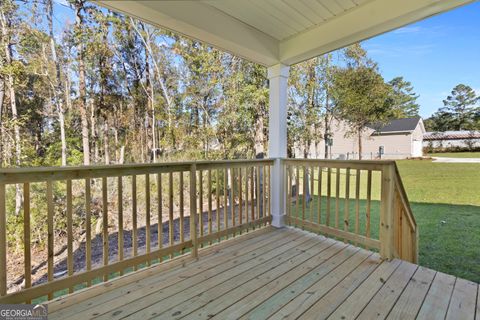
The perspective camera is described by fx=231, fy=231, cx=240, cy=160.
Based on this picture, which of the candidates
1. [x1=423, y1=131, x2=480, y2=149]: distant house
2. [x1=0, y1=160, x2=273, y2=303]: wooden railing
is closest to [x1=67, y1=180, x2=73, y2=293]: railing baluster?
[x1=0, y1=160, x2=273, y2=303]: wooden railing

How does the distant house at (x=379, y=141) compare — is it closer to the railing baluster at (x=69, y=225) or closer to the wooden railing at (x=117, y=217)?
the wooden railing at (x=117, y=217)

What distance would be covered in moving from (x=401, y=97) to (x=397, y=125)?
775 millimetres

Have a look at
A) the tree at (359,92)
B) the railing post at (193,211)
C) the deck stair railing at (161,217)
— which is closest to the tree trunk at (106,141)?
the deck stair railing at (161,217)

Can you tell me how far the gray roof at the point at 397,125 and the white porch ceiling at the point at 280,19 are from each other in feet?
11.4

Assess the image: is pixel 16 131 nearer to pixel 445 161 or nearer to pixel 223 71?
pixel 223 71

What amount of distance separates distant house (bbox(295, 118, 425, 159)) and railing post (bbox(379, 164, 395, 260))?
10.9 ft

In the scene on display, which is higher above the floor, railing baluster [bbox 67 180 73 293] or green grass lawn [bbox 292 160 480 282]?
railing baluster [bbox 67 180 73 293]

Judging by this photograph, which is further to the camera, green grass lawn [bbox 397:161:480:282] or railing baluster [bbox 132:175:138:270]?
green grass lawn [bbox 397:161:480:282]

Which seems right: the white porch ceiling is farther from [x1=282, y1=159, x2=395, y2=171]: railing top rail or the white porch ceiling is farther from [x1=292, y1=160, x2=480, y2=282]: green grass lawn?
[x1=292, y1=160, x2=480, y2=282]: green grass lawn

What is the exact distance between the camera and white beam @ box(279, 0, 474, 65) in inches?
83.6

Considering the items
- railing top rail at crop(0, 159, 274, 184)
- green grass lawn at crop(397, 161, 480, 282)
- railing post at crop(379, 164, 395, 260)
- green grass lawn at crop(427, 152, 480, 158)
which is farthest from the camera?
green grass lawn at crop(427, 152, 480, 158)

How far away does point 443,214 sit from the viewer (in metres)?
5.45

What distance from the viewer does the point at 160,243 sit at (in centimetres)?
226

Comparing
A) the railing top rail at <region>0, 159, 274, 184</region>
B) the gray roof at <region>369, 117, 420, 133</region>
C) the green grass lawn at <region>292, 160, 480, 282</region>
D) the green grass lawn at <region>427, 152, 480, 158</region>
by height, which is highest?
the gray roof at <region>369, 117, 420, 133</region>
